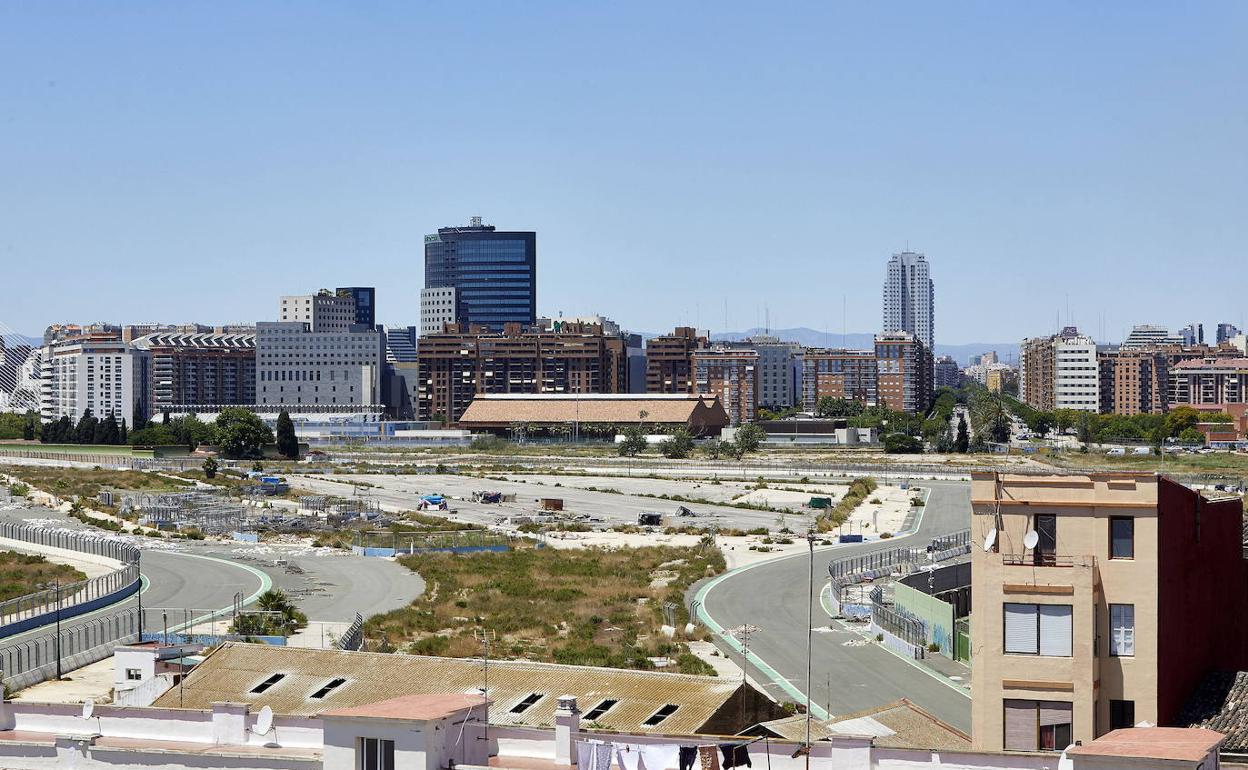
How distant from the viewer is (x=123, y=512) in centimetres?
8738

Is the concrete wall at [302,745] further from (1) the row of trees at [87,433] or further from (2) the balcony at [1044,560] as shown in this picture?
(1) the row of trees at [87,433]

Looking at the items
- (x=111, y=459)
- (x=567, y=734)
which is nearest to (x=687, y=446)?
(x=111, y=459)

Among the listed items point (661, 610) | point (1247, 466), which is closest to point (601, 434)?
point (1247, 466)

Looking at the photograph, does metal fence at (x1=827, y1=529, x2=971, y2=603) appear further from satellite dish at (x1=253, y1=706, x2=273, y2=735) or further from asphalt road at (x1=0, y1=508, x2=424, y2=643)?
satellite dish at (x1=253, y1=706, x2=273, y2=735)

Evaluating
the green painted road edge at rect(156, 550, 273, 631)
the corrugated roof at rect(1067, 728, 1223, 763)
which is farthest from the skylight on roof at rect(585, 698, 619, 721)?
the green painted road edge at rect(156, 550, 273, 631)

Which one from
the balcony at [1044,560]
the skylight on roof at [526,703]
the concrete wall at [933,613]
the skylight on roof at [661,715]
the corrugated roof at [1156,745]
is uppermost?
the balcony at [1044,560]

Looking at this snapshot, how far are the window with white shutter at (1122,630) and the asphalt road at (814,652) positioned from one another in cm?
1085

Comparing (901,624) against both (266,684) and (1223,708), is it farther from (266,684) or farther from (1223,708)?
(266,684)

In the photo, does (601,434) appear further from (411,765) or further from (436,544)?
(411,765)

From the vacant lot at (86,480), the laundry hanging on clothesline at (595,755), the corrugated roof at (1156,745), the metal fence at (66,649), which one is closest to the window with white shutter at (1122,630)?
the corrugated roof at (1156,745)

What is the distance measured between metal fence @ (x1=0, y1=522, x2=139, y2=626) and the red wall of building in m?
33.6

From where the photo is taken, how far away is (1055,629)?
70.6ft

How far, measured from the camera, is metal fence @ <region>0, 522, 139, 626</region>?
1918 inches

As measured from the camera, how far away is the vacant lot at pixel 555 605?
1711 inches
